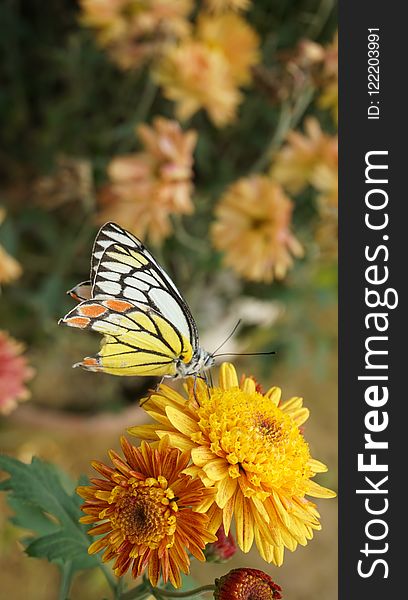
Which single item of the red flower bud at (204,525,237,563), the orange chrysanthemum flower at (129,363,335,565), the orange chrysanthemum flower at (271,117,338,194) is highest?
the orange chrysanthemum flower at (271,117,338,194)

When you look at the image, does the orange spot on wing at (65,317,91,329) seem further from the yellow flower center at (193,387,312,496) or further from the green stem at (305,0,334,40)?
the green stem at (305,0,334,40)

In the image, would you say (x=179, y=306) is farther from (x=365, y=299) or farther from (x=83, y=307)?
(x=365, y=299)

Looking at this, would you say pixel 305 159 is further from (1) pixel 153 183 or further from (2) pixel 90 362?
(2) pixel 90 362

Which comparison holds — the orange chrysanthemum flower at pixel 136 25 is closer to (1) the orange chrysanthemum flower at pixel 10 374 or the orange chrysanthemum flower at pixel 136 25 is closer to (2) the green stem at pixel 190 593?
(1) the orange chrysanthemum flower at pixel 10 374

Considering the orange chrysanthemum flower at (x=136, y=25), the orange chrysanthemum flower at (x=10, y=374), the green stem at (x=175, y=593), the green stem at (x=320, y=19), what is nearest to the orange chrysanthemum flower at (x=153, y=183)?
the orange chrysanthemum flower at (x=136, y=25)

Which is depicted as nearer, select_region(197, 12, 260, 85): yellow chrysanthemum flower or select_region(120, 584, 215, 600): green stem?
select_region(120, 584, 215, 600): green stem

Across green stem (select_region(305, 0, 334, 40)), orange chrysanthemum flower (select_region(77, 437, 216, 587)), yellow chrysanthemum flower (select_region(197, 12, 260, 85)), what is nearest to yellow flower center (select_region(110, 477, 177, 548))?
orange chrysanthemum flower (select_region(77, 437, 216, 587))

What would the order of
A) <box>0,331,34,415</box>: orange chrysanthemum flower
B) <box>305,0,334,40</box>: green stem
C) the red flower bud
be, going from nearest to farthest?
1. the red flower bud
2. <box>0,331,34,415</box>: orange chrysanthemum flower
3. <box>305,0,334,40</box>: green stem
